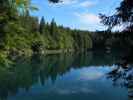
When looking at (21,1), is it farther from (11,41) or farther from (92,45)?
(92,45)

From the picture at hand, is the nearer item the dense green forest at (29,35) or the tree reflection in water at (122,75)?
the tree reflection in water at (122,75)

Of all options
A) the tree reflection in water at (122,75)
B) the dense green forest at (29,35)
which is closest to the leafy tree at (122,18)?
the tree reflection in water at (122,75)

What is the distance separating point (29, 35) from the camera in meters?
10.4

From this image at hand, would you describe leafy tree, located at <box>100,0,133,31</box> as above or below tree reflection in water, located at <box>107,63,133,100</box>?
above

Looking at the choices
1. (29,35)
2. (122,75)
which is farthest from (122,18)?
(29,35)

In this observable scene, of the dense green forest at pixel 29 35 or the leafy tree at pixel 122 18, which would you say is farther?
the dense green forest at pixel 29 35

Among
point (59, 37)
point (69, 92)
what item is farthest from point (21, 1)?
point (59, 37)

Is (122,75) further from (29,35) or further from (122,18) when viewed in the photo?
(29,35)

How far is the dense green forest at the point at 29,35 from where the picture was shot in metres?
4.48

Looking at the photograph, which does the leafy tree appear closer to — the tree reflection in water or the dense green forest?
the tree reflection in water

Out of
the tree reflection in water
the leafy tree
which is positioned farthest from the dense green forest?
the tree reflection in water

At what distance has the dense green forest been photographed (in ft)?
14.7

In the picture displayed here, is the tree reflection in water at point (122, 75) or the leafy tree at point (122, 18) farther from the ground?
the leafy tree at point (122, 18)

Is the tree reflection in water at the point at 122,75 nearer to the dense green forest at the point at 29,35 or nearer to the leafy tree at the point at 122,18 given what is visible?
the leafy tree at the point at 122,18
